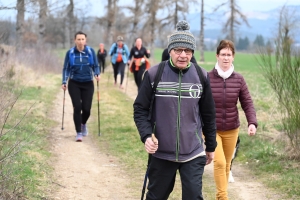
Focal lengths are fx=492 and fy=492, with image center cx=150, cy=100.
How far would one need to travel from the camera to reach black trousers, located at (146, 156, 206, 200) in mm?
4293

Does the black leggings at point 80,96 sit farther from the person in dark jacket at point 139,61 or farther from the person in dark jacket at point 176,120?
the person in dark jacket at point 139,61

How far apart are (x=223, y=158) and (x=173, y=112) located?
1.70 m

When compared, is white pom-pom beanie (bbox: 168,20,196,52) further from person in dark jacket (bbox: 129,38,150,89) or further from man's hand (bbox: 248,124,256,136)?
person in dark jacket (bbox: 129,38,150,89)

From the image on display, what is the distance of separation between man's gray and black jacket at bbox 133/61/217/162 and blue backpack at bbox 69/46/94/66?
531 centimetres

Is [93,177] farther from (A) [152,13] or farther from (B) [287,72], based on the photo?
(A) [152,13]

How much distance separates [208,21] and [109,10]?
1641 centimetres

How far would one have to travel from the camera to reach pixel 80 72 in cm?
951

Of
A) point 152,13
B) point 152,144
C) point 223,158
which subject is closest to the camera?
point 152,144

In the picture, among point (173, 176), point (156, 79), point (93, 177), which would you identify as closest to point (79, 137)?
point (93, 177)

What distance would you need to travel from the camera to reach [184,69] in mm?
4328

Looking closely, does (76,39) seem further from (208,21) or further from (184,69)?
(208,21)

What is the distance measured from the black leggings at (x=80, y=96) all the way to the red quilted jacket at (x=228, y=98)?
4.30 meters

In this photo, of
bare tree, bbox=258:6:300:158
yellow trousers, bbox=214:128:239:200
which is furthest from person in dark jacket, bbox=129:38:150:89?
yellow trousers, bbox=214:128:239:200

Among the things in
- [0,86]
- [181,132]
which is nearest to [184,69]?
[181,132]
